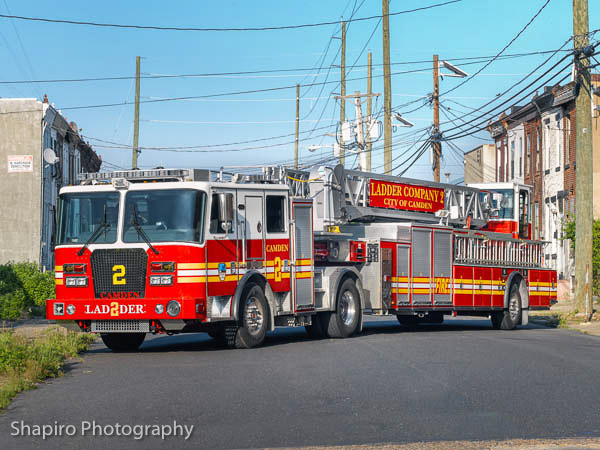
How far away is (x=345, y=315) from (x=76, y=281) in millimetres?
5539

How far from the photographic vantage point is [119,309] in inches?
550

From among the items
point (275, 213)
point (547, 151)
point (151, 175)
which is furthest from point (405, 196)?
point (547, 151)

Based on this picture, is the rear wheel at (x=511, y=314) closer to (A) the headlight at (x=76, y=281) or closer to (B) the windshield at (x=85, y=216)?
(B) the windshield at (x=85, y=216)

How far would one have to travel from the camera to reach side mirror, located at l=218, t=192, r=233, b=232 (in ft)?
46.6

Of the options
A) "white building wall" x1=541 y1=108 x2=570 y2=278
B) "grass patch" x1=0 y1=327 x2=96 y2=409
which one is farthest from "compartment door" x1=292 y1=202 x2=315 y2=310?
"white building wall" x1=541 y1=108 x2=570 y2=278

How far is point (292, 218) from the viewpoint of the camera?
52.6 ft

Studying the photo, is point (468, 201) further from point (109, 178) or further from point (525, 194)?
point (109, 178)

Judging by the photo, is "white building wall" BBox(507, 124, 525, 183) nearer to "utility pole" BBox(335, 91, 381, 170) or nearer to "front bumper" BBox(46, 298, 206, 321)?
"utility pole" BBox(335, 91, 381, 170)

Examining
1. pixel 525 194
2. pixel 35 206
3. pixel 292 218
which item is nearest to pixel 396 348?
pixel 292 218

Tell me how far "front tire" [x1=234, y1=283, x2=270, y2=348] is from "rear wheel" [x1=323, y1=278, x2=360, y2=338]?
86.9 inches

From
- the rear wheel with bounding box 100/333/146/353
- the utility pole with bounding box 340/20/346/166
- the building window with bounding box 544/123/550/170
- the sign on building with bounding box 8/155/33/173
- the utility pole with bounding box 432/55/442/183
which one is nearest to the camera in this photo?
the rear wheel with bounding box 100/333/146/353

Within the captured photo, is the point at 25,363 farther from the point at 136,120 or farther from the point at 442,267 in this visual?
the point at 136,120

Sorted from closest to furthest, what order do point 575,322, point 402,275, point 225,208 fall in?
point 225,208 < point 402,275 < point 575,322

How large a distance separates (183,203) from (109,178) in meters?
1.41
